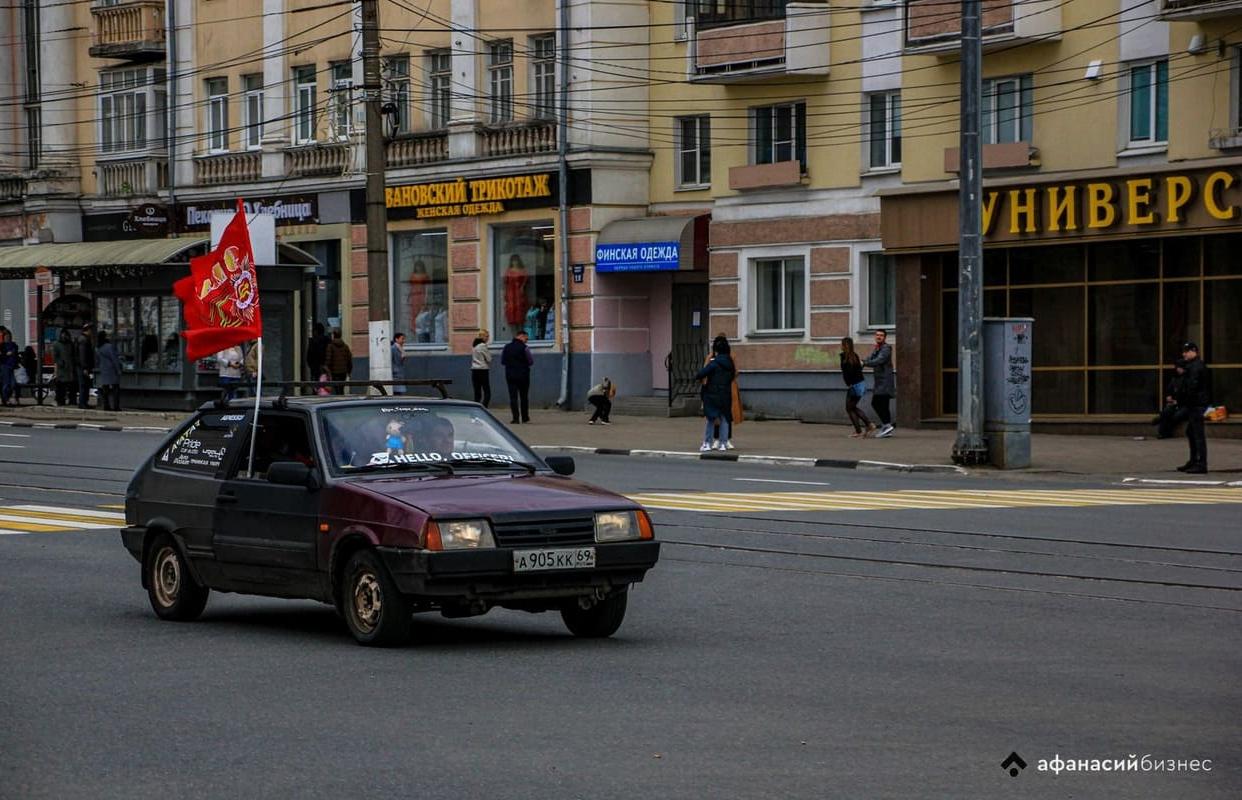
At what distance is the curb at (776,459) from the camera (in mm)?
28797

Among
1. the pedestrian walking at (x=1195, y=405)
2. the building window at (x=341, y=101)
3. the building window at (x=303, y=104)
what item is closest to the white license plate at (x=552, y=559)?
the pedestrian walking at (x=1195, y=405)

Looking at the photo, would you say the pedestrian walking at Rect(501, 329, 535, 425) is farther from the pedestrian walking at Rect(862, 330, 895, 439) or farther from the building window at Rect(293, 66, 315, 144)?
the building window at Rect(293, 66, 315, 144)

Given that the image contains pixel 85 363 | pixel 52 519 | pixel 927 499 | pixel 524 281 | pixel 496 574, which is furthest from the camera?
pixel 85 363

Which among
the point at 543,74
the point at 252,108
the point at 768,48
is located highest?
the point at 252,108

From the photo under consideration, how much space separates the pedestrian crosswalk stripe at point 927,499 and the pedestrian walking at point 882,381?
9946 millimetres

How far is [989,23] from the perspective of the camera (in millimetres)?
35000

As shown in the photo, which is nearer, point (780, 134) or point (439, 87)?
point (780, 134)

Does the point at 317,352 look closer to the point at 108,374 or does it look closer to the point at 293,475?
the point at 108,374

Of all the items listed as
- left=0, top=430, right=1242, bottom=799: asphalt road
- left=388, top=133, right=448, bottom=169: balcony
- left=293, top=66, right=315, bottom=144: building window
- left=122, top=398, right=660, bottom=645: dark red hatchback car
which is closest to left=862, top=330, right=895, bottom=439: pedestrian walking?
left=388, top=133, right=448, bottom=169: balcony

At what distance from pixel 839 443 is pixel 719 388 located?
3262mm

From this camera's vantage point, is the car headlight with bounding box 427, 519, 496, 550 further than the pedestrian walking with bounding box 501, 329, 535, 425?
No

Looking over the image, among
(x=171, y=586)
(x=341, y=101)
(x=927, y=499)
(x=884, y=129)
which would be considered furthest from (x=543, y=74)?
(x=171, y=586)

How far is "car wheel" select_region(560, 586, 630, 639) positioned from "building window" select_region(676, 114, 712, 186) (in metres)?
30.2

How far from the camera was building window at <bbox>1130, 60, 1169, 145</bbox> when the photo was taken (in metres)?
33.4
